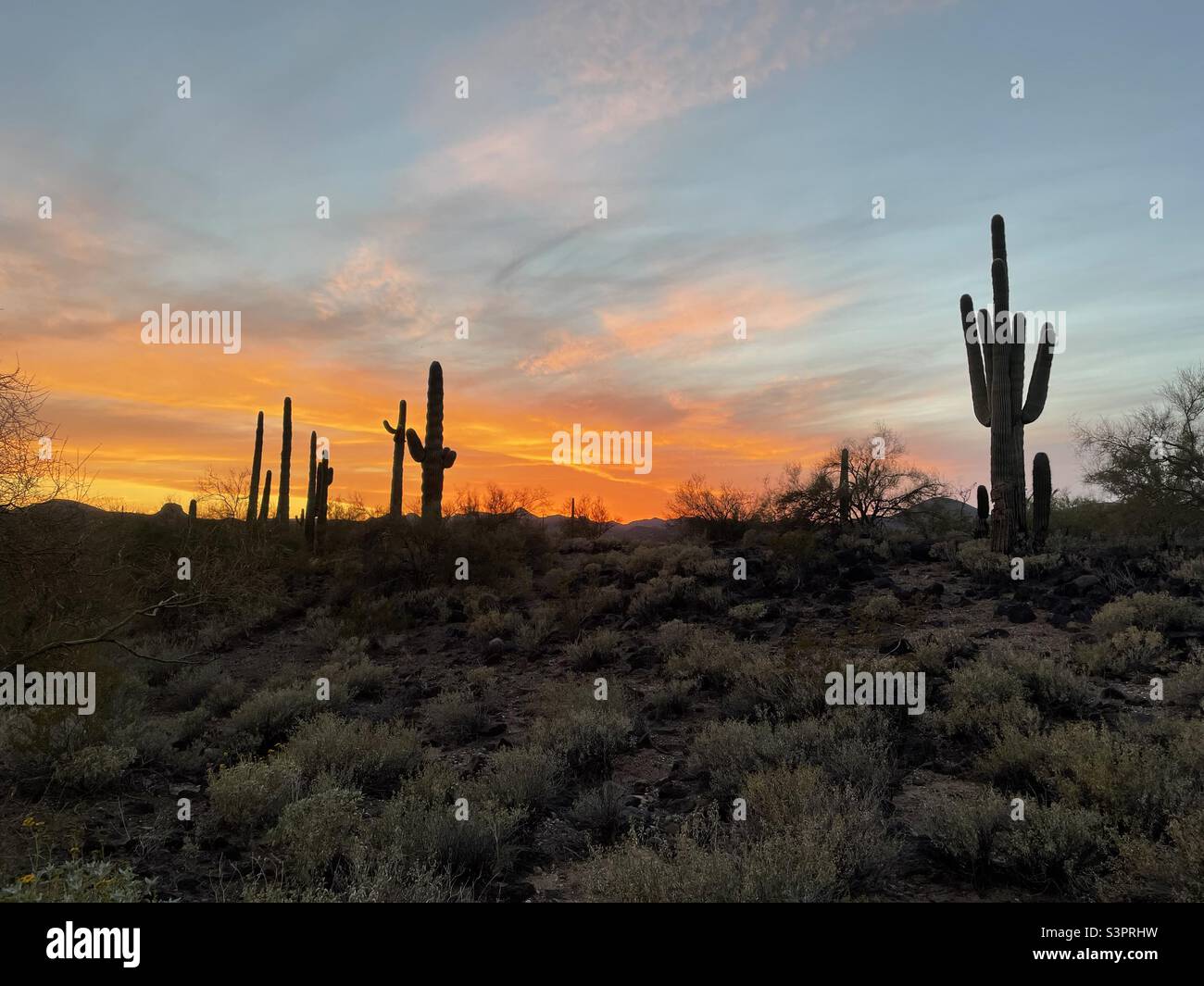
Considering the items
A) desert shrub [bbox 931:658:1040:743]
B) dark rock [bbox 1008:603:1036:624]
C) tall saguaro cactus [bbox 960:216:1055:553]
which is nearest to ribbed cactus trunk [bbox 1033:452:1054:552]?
tall saguaro cactus [bbox 960:216:1055:553]

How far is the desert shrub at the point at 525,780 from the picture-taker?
795 centimetres

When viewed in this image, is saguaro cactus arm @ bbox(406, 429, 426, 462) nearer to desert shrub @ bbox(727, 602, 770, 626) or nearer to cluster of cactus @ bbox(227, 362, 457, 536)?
cluster of cactus @ bbox(227, 362, 457, 536)

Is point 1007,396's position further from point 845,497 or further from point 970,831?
point 970,831

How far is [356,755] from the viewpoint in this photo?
30.2 ft

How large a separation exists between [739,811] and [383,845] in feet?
10.2

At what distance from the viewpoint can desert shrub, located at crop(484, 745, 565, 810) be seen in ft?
26.1

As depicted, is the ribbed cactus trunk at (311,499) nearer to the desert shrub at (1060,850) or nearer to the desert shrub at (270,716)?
the desert shrub at (270,716)

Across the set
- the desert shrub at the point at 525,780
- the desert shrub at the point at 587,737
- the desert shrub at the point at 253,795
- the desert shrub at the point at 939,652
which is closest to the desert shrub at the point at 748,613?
the desert shrub at the point at 939,652

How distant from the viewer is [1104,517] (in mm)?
30031

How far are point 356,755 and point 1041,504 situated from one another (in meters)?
19.5

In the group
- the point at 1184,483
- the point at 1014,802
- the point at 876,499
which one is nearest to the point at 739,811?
the point at 1014,802

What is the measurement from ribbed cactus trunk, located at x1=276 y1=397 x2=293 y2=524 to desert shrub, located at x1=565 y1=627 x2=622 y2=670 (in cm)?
2101

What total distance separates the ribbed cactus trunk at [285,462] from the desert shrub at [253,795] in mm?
25851

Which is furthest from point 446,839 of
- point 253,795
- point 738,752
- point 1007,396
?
point 1007,396
